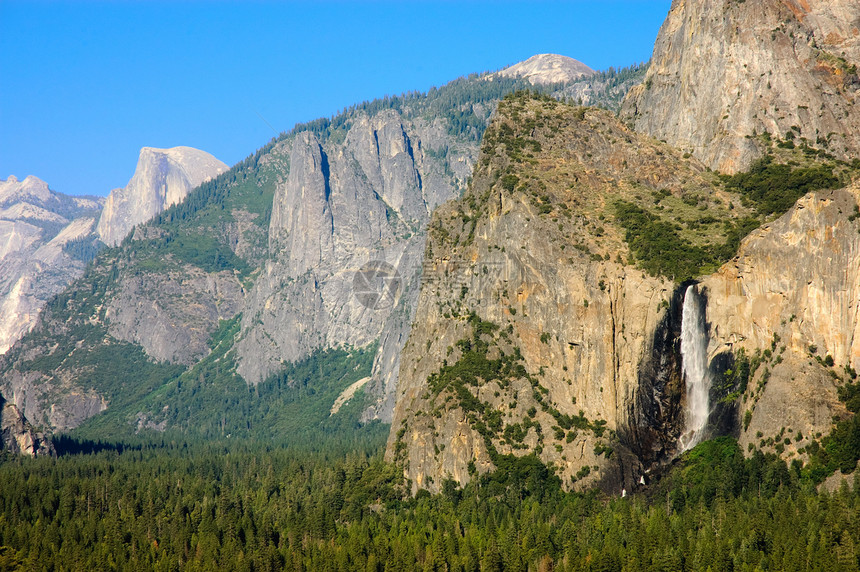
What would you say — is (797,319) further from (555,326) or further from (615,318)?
(555,326)

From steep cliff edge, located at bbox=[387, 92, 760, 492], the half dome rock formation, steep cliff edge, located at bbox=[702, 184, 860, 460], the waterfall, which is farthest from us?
the half dome rock formation

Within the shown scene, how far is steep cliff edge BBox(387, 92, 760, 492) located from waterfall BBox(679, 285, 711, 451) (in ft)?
5.37

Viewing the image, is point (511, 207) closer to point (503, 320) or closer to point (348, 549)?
point (503, 320)

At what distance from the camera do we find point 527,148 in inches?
7746

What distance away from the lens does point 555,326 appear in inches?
6870

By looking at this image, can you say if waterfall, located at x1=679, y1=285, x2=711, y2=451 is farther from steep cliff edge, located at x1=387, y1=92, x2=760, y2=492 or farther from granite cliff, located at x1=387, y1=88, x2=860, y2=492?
steep cliff edge, located at x1=387, y1=92, x2=760, y2=492

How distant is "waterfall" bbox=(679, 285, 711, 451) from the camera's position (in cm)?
16512

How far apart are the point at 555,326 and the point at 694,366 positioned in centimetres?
2293

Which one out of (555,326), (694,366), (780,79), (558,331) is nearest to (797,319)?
(694,366)

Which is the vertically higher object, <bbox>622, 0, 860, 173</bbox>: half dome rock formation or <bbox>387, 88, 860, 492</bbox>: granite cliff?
<bbox>622, 0, 860, 173</bbox>: half dome rock formation

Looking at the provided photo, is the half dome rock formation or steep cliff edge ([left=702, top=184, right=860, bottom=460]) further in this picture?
the half dome rock formation

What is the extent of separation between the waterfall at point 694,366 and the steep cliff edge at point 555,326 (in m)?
1.64

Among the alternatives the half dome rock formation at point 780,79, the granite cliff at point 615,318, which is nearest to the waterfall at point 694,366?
the granite cliff at point 615,318

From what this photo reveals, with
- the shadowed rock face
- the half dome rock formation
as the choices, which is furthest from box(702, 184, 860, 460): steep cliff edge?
the half dome rock formation
